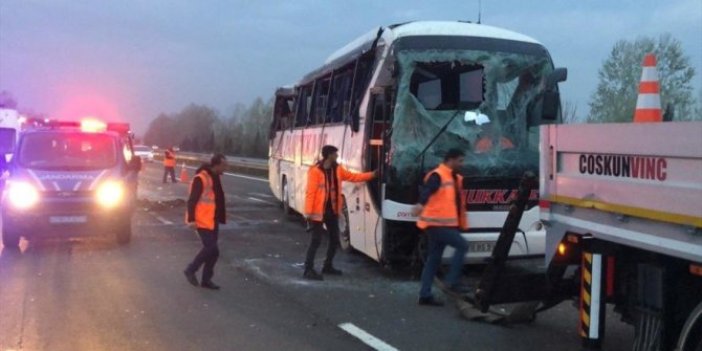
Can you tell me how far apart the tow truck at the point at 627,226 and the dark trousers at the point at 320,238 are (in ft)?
12.0

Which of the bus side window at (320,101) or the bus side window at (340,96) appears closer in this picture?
the bus side window at (340,96)

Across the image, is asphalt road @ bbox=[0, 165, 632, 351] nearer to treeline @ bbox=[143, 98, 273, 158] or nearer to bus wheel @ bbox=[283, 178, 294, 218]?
bus wheel @ bbox=[283, 178, 294, 218]

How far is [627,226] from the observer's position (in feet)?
16.2

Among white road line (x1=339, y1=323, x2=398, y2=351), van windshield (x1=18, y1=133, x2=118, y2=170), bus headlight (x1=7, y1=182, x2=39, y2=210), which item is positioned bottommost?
white road line (x1=339, y1=323, x2=398, y2=351)

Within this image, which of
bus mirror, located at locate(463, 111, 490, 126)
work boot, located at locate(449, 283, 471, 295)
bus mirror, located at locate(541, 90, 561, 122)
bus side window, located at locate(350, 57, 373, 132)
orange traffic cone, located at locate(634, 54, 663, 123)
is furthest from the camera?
bus side window, located at locate(350, 57, 373, 132)

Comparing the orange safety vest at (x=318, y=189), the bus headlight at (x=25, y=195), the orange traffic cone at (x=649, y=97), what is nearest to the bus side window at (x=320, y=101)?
the orange safety vest at (x=318, y=189)

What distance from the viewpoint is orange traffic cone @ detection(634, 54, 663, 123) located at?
5938 mm

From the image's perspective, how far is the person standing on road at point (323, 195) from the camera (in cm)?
945

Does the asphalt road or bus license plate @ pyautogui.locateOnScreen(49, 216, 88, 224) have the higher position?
bus license plate @ pyautogui.locateOnScreen(49, 216, 88, 224)

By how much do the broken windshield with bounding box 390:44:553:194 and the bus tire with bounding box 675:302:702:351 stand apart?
4615 mm

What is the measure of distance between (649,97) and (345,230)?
6.01 m

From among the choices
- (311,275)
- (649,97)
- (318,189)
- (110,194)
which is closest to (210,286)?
(311,275)

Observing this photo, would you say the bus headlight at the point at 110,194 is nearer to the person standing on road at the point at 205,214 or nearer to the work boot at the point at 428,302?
the person standing on road at the point at 205,214

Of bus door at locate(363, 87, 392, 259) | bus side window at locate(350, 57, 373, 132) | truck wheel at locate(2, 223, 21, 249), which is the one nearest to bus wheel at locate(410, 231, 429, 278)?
bus door at locate(363, 87, 392, 259)
